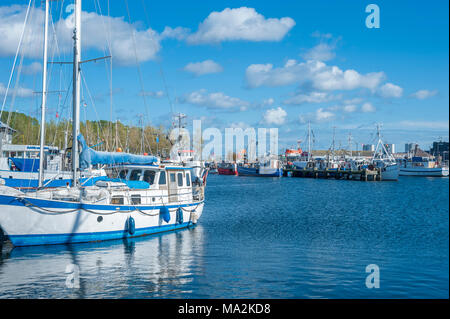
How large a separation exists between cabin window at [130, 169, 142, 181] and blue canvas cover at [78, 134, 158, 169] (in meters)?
0.59

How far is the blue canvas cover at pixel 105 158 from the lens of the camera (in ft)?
83.0

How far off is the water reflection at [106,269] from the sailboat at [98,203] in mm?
812

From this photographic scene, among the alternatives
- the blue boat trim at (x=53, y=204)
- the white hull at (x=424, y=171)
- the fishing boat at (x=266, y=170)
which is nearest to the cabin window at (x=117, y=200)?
the blue boat trim at (x=53, y=204)

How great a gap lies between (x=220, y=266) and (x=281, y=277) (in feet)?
10.6

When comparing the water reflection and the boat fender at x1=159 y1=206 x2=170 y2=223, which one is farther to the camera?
the boat fender at x1=159 y1=206 x2=170 y2=223

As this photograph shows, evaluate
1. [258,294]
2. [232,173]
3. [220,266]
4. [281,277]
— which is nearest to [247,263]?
[220,266]

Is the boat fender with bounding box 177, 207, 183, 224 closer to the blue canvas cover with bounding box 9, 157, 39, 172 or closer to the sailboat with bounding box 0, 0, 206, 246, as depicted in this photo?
the sailboat with bounding box 0, 0, 206, 246

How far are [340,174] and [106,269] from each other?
109781 mm

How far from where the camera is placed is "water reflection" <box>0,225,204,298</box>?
1603 cm

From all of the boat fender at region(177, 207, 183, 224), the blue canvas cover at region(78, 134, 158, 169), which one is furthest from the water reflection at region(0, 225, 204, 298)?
the blue canvas cover at region(78, 134, 158, 169)

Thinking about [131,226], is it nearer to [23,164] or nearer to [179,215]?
[179,215]

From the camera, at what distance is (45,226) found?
22.4 m

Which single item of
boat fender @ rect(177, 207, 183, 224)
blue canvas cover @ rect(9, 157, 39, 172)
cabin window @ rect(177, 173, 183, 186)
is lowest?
boat fender @ rect(177, 207, 183, 224)
